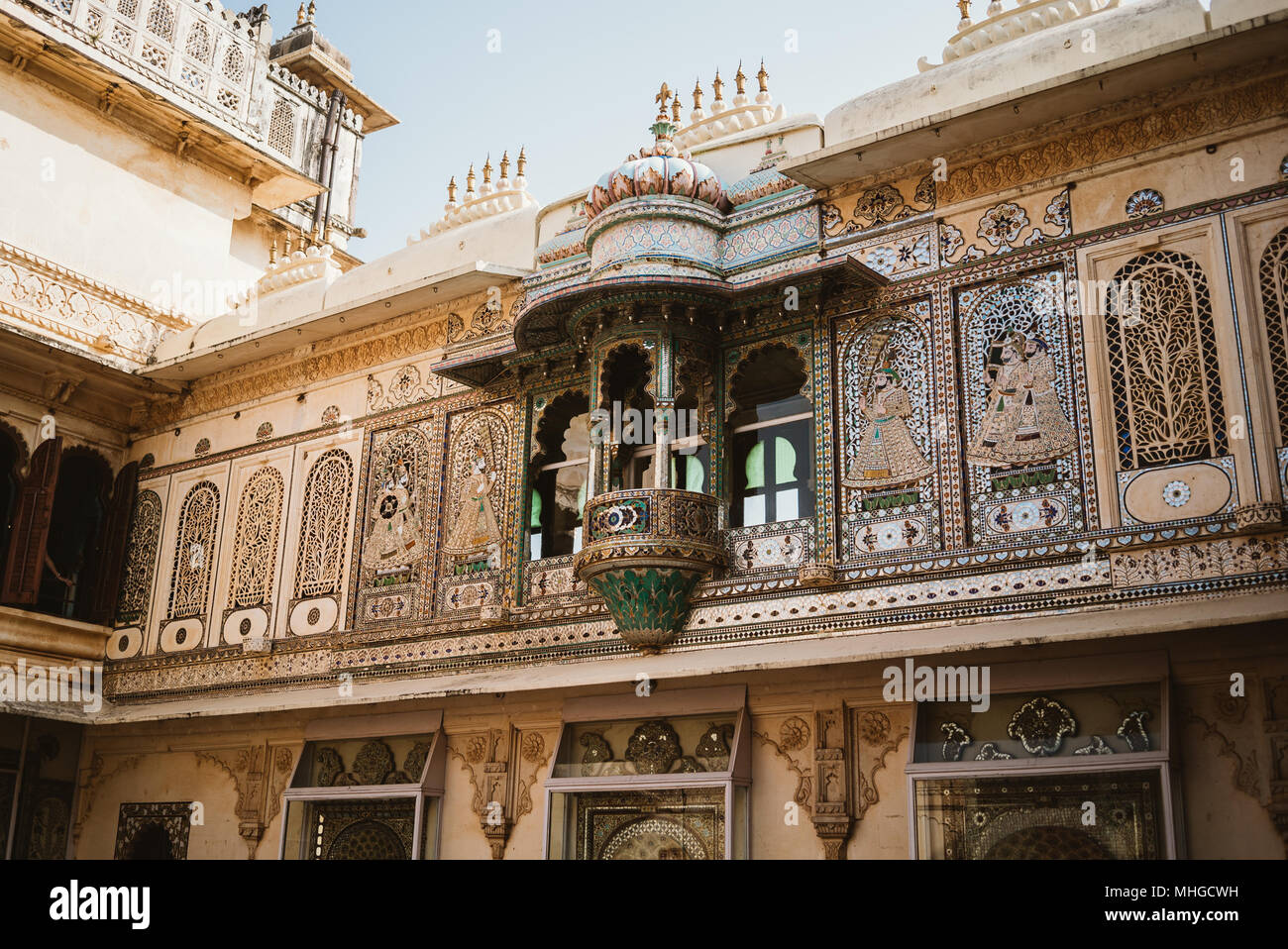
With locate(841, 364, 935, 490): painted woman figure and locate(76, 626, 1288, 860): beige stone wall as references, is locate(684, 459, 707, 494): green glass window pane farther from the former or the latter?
locate(76, 626, 1288, 860): beige stone wall

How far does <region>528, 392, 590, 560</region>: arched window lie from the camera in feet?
33.3

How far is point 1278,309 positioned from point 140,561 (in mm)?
10644

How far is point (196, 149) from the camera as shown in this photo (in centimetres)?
1452

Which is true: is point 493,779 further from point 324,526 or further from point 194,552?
point 194,552

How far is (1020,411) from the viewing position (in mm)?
8000

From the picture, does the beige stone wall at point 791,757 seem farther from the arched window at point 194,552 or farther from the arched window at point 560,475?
the arched window at point 560,475

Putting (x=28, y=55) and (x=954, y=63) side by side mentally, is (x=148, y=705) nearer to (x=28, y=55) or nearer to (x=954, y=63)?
(x=28, y=55)

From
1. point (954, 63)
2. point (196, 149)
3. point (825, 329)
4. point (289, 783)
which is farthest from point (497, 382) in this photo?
point (196, 149)

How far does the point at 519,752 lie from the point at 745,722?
2.01m

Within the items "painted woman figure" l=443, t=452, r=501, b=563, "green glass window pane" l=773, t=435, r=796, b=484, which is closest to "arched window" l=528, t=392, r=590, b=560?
"painted woman figure" l=443, t=452, r=501, b=563

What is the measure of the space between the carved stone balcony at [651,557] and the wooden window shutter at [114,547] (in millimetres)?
6320

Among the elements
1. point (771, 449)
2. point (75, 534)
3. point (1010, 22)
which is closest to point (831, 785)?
point (771, 449)

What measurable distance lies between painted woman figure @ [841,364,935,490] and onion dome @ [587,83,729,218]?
2.11 meters
